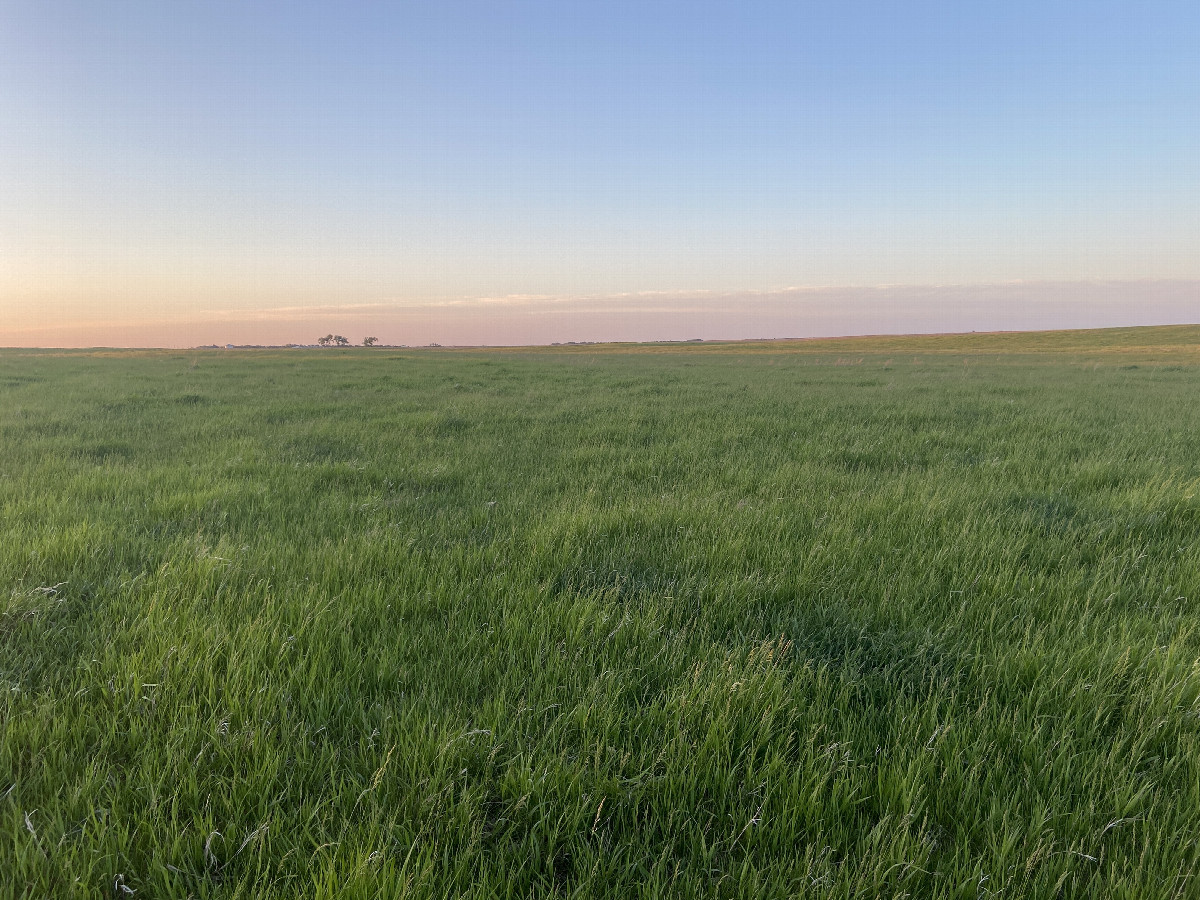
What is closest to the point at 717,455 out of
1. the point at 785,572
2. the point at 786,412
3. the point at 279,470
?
the point at 785,572

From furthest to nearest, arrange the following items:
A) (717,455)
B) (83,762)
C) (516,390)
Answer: (516,390) → (717,455) → (83,762)

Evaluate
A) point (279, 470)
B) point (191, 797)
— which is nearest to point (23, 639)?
point (191, 797)

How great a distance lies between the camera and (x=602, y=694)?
6.81ft

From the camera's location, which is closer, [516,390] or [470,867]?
[470,867]

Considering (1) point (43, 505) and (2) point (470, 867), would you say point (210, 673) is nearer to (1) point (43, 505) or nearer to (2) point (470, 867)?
(2) point (470, 867)

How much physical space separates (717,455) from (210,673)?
5.87 metres

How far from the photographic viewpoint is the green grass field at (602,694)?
4.95 ft

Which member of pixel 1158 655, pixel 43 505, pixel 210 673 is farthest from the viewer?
pixel 43 505

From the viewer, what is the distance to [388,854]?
149 centimetres

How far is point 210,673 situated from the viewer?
2.15 meters

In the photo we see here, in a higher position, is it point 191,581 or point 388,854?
point 191,581

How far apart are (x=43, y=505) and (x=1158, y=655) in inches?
297

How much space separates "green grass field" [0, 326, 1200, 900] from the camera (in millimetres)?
1509

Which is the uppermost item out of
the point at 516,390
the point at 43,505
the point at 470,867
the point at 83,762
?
the point at 516,390
